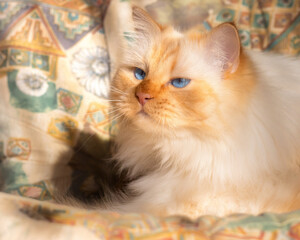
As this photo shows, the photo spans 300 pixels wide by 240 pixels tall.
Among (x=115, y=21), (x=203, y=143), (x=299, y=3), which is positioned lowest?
(x=203, y=143)

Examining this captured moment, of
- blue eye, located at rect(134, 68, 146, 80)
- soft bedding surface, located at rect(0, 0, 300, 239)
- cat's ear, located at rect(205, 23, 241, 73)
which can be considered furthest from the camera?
soft bedding surface, located at rect(0, 0, 300, 239)

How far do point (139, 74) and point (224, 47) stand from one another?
0.32 metres

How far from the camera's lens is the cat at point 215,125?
3.40 ft

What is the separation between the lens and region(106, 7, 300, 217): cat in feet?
3.40

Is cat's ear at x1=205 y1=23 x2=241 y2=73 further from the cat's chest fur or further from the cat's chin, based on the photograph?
the cat's chin

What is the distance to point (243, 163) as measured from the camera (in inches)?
43.0

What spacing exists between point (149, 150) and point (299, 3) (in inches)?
43.0

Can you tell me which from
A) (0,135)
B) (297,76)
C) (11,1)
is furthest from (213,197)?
(11,1)

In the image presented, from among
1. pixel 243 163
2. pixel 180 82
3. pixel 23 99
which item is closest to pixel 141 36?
pixel 180 82

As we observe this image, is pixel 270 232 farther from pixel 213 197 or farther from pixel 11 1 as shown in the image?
pixel 11 1

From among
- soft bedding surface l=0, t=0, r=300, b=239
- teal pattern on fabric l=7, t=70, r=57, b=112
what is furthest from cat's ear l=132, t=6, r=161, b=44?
teal pattern on fabric l=7, t=70, r=57, b=112

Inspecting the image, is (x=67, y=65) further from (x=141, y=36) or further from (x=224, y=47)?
(x=224, y=47)

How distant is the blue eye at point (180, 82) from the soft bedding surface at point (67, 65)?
1.69 feet

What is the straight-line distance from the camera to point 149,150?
4.09 feet
